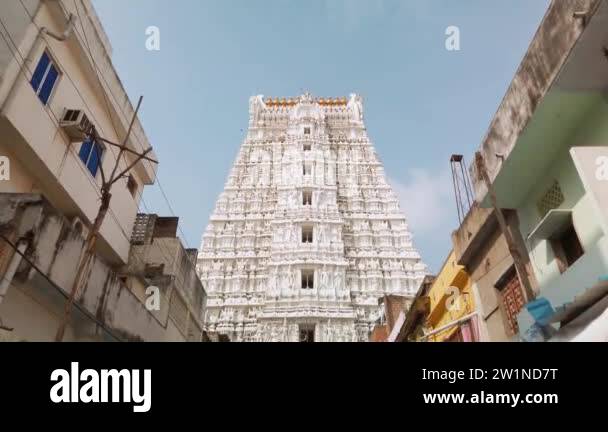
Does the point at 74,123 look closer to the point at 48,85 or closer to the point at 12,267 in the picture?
the point at 48,85

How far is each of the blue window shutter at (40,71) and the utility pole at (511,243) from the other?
8334 mm

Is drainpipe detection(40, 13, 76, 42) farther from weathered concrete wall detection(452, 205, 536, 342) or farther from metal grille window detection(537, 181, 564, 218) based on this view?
metal grille window detection(537, 181, 564, 218)

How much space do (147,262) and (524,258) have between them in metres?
9.33

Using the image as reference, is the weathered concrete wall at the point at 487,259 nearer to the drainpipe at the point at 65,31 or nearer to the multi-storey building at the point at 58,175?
the multi-storey building at the point at 58,175

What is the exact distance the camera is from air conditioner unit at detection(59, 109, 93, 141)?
845 cm

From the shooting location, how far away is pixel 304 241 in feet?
107

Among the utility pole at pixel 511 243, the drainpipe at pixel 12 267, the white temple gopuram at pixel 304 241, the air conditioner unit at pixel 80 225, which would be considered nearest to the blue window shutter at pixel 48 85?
the air conditioner unit at pixel 80 225

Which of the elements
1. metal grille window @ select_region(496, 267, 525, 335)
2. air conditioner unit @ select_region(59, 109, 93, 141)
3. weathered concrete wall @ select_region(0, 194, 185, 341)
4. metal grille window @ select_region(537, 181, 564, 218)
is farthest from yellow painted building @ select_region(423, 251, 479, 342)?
air conditioner unit @ select_region(59, 109, 93, 141)

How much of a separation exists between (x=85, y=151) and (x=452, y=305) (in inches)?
374

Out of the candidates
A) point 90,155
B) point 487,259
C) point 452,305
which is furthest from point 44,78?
point 452,305

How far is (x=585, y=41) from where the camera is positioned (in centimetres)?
524
